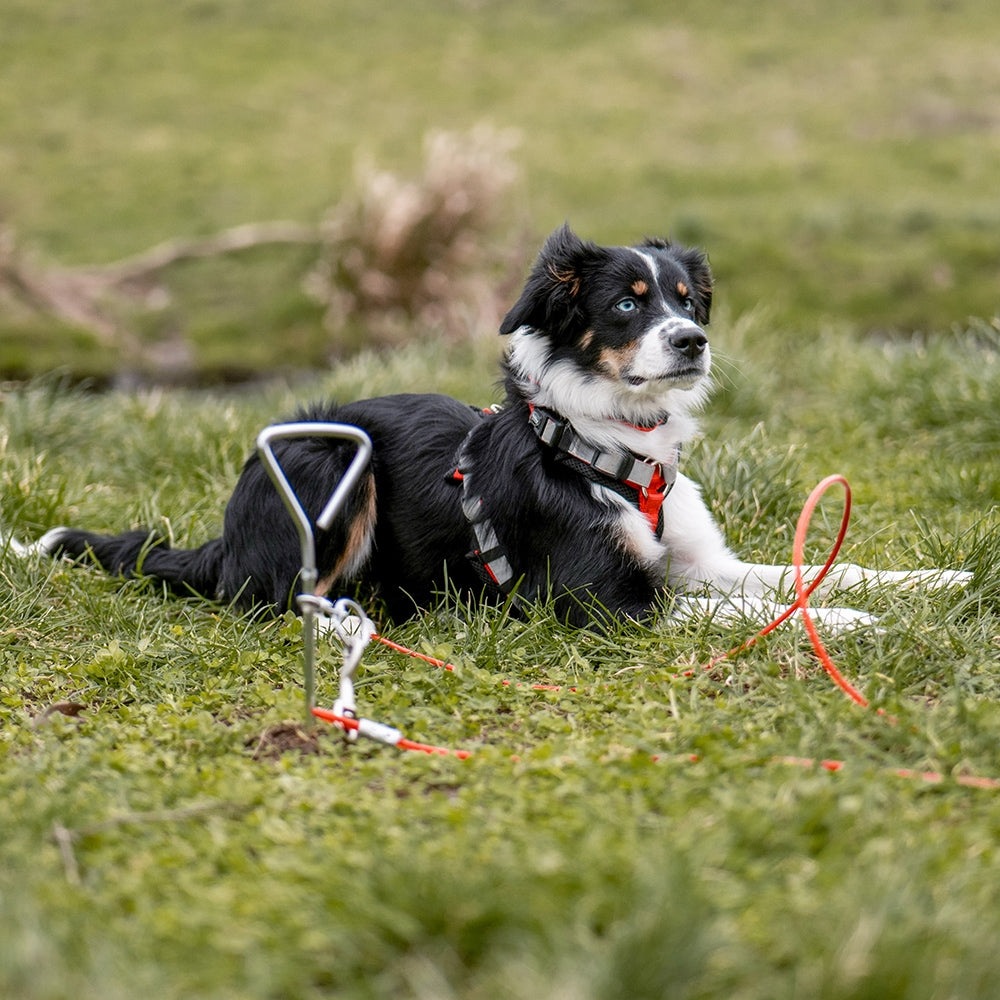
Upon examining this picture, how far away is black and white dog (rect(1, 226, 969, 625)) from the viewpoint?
365 cm

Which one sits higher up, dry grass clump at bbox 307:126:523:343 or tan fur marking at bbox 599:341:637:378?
tan fur marking at bbox 599:341:637:378

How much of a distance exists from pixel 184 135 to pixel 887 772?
52.7 feet

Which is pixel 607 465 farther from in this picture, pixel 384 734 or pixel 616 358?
pixel 384 734

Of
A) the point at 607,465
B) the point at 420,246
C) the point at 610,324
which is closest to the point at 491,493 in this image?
the point at 607,465

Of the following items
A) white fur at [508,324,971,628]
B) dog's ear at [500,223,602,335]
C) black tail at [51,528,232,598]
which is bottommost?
black tail at [51,528,232,598]

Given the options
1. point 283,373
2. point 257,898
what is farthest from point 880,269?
point 257,898

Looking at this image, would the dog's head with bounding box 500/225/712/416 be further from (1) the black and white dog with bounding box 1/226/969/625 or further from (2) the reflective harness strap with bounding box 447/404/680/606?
(2) the reflective harness strap with bounding box 447/404/680/606

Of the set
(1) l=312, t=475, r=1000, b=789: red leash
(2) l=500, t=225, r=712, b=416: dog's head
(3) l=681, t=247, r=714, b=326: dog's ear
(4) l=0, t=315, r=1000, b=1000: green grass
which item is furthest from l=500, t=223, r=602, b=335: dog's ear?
(1) l=312, t=475, r=1000, b=789: red leash

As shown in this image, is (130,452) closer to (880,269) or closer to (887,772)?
(887,772)

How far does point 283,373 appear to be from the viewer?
37.2 feet

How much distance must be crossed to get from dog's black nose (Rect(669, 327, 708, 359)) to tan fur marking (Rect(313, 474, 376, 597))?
1.15 meters

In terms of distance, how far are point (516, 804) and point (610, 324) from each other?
5.73 feet

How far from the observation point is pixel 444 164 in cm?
1103

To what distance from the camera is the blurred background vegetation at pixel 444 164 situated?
11117 mm
